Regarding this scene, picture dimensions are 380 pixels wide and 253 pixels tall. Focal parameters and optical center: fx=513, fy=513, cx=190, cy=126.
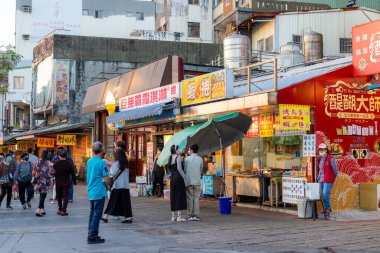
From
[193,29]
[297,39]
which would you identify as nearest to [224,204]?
[297,39]

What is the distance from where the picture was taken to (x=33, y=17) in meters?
53.2

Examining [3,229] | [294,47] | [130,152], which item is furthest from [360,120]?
[130,152]

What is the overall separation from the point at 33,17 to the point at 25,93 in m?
8.53

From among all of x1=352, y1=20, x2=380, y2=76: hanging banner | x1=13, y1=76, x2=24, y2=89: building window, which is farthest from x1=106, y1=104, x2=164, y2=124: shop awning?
x1=13, y1=76, x2=24, y2=89: building window

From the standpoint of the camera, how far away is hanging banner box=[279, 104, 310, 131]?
12609mm

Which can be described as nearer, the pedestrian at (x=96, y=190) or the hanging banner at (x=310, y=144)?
the pedestrian at (x=96, y=190)

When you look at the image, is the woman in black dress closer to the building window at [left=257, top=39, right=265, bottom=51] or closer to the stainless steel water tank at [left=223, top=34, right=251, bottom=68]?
the stainless steel water tank at [left=223, top=34, right=251, bottom=68]

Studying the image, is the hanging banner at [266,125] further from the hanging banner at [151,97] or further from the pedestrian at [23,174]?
the pedestrian at [23,174]

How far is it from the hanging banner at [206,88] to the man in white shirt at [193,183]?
8.14 ft

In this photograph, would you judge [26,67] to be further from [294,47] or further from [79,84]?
[294,47]

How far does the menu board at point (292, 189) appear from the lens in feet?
44.3

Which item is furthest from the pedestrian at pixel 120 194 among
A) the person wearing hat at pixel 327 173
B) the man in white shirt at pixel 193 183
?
the person wearing hat at pixel 327 173

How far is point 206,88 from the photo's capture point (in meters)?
15.5

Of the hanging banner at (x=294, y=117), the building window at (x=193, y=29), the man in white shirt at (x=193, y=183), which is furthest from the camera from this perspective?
the building window at (x=193, y=29)
